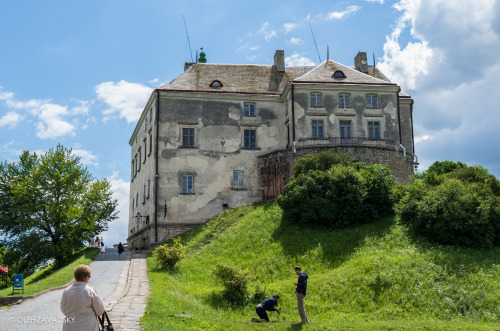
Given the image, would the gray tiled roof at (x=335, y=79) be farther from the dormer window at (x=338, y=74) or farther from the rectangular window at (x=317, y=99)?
the rectangular window at (x=317, y=99)

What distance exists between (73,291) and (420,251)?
21.1 metres

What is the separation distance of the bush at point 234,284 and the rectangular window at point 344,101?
935 inches

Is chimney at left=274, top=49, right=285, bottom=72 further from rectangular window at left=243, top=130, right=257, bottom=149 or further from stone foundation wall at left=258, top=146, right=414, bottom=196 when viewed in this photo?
stone foundation wall at left=258, top=146, right=414, bottom=196

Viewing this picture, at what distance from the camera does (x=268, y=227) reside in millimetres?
33406

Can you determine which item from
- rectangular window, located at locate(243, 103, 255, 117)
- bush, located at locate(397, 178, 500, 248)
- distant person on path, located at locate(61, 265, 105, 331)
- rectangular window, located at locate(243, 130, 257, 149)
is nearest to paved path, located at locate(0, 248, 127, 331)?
distant person on path, located at locate(61, 265, 105, 331)

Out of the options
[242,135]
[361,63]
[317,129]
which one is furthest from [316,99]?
[361,63]

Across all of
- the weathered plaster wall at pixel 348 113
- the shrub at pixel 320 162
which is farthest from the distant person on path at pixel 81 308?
the weathered plaster wall at pixel 348 113

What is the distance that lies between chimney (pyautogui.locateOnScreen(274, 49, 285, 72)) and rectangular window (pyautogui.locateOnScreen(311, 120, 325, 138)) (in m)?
8.33

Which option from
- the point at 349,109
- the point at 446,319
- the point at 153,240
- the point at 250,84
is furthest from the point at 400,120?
the point at 446,319

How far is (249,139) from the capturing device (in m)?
44.3

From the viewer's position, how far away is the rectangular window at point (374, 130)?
43.3m

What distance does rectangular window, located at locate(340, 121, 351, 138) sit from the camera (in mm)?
43469

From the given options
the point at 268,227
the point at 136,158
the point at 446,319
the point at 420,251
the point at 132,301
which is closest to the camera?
the point at 132,301

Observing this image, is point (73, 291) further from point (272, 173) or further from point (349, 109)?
point (349, 109)
